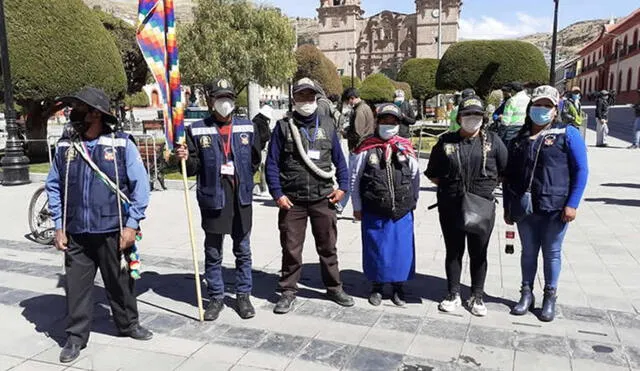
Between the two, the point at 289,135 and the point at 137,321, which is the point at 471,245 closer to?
the point at 289,135

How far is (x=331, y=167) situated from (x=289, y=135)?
0.47 m

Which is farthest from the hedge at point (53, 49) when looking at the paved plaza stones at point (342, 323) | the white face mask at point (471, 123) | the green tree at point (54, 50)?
the white face mask at point (471, 123)

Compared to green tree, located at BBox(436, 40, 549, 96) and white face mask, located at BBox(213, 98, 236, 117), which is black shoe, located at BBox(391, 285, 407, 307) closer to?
white face mask, located at BBox(213, 98, 236, 117)

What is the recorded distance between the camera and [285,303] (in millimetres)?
4410

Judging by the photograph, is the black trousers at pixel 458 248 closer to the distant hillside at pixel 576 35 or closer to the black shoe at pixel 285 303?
the black shoe at pixel 285 303

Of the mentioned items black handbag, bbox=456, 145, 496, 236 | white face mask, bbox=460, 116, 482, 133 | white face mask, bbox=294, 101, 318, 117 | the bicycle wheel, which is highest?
white face mask, bbox=294, 101, 318, 117

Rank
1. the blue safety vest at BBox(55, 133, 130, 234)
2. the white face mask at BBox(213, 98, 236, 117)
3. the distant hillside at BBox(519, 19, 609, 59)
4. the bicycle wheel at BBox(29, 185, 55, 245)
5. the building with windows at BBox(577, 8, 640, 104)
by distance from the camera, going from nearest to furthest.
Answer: the blue safety vest at BBox(55, 133, 130, 234) → the white face mask at BBox(213, 98, 236, 117) → the bicycle wheel at BBox(29, 185, 55, 245) → the building with windows at BBox(577, 8, 640, 104) → the distant hillside at BBox(519, 19, 609, 59)

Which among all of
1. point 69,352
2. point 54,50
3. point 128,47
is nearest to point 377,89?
point 128,47

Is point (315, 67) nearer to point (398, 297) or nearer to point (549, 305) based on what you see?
point (398, 297)

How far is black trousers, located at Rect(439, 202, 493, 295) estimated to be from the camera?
4.19 metres

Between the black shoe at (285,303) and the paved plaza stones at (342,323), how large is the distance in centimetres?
10

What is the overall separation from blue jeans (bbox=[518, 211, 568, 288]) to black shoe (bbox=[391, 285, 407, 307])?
1.04 meters

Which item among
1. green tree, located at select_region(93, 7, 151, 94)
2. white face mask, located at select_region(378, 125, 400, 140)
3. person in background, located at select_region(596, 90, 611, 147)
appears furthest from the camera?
green tree, located at select_region(93, 7, 151, 94)

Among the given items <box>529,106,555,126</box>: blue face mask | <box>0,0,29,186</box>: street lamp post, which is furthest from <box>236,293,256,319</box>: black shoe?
<box>0,0,29,186</box>: street lamp post
